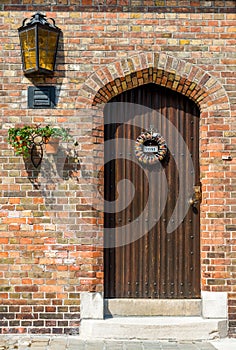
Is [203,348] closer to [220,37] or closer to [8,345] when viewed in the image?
[8,345]

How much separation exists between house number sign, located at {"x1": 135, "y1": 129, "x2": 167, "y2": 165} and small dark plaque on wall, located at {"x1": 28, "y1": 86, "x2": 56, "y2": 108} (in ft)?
3.58

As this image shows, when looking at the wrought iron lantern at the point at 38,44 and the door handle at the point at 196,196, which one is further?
the door handle at the point at 196,196

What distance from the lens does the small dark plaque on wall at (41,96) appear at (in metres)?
6.08

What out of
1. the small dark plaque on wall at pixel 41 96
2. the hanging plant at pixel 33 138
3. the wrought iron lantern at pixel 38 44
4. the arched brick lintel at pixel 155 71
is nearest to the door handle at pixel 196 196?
the arched brick lintel at pixel 155 71

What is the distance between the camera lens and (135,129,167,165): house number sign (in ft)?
20.7

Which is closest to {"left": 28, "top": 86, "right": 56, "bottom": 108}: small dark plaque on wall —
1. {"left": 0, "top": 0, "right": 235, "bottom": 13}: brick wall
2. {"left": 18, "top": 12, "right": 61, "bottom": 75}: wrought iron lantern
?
{"left": 18, "top": 12, "right": 61, "bottom": 75}: wrought iron lantern

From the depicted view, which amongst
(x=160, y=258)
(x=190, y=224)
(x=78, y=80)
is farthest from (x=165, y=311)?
(x=78, y=80)

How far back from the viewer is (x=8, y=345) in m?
5.62

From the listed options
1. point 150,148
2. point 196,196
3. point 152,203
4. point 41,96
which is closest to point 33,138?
point 41,96

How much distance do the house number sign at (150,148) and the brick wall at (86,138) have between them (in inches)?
18.4

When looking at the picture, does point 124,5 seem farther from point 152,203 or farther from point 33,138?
point 152,203

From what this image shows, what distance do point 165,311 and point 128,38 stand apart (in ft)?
10.2

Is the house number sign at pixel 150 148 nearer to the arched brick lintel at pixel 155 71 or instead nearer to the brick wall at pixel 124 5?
the arched brick lintel at pixel 155 71

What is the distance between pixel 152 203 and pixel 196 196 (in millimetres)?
511
